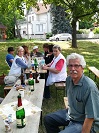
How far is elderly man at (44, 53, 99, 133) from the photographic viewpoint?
2.93m

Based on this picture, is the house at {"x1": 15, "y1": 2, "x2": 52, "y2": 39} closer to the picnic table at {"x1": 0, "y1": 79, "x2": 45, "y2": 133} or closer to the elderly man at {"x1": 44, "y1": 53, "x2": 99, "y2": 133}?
the picnic table at {"x1": 0, "y1": 79, "x2": 45, "y2": 133}

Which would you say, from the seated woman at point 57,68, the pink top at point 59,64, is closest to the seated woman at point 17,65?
the seated woman at point 57,68

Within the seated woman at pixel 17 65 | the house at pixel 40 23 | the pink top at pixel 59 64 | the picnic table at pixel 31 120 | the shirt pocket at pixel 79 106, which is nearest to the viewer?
the picnic table at pixel 31 120

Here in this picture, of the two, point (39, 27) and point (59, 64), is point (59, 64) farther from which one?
point (39, 27)

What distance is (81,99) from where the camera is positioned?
9.97ft

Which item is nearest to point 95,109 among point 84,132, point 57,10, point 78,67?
point 84,132

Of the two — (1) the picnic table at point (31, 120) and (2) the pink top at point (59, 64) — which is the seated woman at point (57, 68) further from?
(1) the picnic table at point (31, 120)

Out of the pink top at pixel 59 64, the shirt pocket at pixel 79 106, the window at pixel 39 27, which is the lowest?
the shirt pocket at pixel 79 106

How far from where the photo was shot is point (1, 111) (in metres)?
→ 3.41

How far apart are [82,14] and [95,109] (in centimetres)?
1794

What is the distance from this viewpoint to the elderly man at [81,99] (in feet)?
9.61

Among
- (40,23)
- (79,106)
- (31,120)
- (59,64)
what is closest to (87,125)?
(79,106)

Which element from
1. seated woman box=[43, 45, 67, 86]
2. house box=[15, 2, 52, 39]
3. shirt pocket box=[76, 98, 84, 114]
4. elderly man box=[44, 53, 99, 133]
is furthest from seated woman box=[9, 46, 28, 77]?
house box=[15, 2, 52, 39]

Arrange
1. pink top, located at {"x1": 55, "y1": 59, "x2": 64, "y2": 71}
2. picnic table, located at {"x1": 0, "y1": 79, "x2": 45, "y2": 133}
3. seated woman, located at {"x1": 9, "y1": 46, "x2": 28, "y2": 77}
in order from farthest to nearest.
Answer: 1. seated woman, located at {"x1": 9, "y1": 46, "x2": 28, "y2": 77}
2. pink top, located at {"x1": 55, "y1": 59, "x2": 64, "y2": 71}
3. picnic table, located at {"x1": 0, "y1": 79, "x2": 45, "y2": 133}
